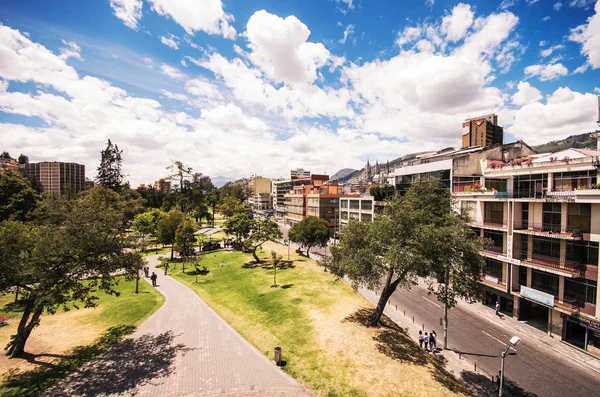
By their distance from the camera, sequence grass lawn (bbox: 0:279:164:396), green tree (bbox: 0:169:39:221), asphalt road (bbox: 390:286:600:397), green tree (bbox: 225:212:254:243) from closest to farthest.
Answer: grass lawn (bbox: 0:279:164:396), asphalt road (bbox: 390:286:600:397), green tree (bbox: 225:212:254:243), green tree (bbox: 0:169:39:221)

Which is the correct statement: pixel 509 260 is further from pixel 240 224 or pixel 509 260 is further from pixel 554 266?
pixel 240 224

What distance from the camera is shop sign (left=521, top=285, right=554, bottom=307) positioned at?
1026 inches

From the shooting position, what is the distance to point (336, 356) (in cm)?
1997

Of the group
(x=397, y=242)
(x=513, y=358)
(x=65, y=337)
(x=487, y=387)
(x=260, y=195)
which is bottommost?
(x=513, y=358)

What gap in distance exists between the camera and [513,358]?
22969 millimetres

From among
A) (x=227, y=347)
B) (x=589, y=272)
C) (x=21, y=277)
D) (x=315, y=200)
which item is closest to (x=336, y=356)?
(x=227, y=347)

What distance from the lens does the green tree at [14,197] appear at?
59469 millimetres

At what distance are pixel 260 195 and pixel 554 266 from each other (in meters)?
155

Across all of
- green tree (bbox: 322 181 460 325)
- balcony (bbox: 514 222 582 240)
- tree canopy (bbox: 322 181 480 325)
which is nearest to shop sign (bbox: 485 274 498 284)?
balcony (bbox: 514 222 582 240)

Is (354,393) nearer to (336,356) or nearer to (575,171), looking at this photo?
(336,356)

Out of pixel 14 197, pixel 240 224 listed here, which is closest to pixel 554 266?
pixel 240 224

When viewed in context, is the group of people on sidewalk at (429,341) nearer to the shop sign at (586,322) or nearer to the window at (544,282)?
the shop sign at (586,322)

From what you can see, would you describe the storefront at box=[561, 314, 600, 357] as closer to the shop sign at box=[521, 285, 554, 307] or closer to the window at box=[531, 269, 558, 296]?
the shop sign at box=[521, 285, 554, 307]

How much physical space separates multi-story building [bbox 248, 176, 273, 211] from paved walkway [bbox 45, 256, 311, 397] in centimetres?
14704
